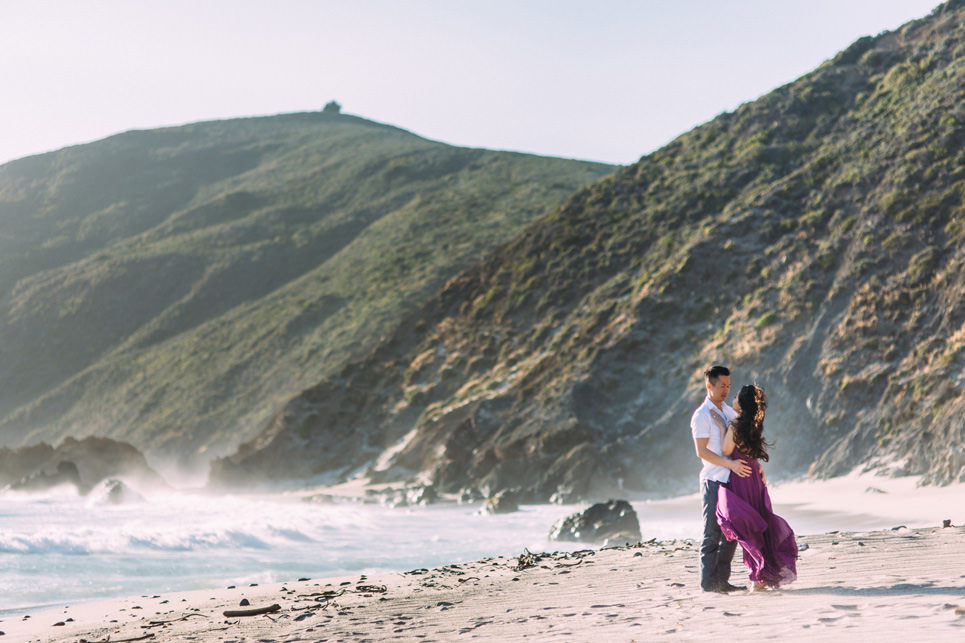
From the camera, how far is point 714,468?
23.6 ft

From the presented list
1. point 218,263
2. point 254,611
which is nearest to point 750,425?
point 254,611

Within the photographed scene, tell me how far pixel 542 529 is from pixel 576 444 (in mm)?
9280

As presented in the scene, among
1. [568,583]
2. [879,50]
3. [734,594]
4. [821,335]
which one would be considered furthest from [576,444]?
[879,50]

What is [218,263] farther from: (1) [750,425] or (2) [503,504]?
(1) [750,425]

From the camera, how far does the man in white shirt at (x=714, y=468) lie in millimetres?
7070

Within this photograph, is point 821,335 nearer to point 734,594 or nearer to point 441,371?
point 441,371

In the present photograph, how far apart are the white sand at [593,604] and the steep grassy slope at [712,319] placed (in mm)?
11567

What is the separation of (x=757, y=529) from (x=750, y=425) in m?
0.84

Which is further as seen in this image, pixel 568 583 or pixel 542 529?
pixel 542 529

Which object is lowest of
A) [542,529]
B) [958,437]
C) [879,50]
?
[542,529]

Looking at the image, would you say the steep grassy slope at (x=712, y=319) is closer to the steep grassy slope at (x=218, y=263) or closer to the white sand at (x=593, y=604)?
the white sand at (x=593, y=604)

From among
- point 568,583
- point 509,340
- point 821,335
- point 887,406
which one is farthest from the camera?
point 509,340

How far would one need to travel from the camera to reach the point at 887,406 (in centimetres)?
2291

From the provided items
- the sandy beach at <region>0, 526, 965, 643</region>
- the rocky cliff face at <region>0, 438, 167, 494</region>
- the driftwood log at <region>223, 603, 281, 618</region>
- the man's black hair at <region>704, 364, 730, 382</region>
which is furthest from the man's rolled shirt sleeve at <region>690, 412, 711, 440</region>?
the rocky cliff face at <region>0, 438, 167, 494</region>
